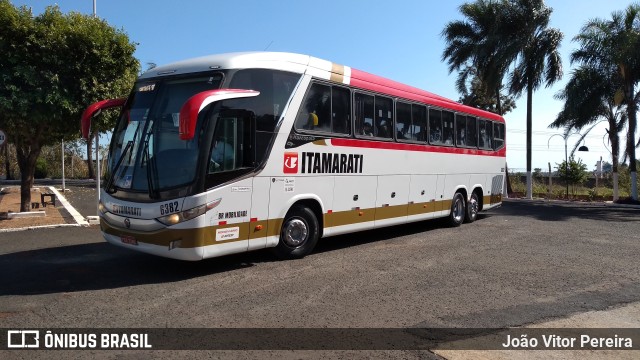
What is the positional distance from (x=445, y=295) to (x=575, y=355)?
1.99 metres

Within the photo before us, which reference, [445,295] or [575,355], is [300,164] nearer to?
[445,295]

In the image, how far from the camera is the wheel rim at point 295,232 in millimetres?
8266

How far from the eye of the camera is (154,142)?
7039 millimetres

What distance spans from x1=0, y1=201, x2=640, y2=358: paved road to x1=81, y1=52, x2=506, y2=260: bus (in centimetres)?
60

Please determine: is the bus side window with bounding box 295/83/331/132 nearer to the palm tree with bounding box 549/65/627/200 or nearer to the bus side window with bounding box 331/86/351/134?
the bus side window with bounding box 331/86/351/134

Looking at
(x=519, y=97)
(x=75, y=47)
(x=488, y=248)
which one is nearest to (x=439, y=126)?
(x=488, y=248)

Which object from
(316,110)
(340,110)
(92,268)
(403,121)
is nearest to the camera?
(92,268)

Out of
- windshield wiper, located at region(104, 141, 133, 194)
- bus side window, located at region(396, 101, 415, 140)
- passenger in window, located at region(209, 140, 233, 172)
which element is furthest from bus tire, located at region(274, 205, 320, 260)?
bus side window, located at region(396, 101, 415, 140)

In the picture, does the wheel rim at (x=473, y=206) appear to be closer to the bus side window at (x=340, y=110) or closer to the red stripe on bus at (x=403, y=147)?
the red stripe on bus at (x=403, y=147)

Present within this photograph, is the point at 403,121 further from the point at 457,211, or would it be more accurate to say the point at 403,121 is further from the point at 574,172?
the point at 574,172

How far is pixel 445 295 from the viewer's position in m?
6.45

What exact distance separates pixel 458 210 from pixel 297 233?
658cm

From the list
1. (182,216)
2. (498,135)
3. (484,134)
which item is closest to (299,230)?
(182,216)

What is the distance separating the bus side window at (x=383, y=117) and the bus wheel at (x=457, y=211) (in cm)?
389
